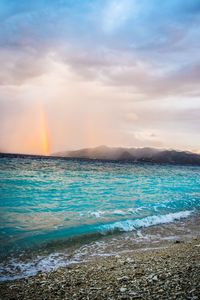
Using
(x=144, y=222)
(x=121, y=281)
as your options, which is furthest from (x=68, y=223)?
(x=121, y=281)

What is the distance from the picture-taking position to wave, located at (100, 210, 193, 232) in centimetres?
1756

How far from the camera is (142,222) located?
1947cm

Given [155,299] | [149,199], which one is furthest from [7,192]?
[155,299]

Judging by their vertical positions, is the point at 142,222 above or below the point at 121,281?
below

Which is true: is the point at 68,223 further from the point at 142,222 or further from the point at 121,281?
the point at 121,281

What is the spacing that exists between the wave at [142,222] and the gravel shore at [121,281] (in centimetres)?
565

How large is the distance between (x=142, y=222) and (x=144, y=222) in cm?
21

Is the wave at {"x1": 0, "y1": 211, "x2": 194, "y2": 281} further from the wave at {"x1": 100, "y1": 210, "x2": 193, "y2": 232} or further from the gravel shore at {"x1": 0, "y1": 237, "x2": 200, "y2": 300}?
the gravel shore at {"x1": 0, "y1": 237, "x2": 200, "y2": 300}

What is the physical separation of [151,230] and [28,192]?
14736 mm

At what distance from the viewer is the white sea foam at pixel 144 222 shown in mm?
17625

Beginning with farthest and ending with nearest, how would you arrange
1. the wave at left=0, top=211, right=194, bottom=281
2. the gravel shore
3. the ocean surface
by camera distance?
the ocean surface, the wave at left=0, top=211, right=194, bottom=281, the gravel shore

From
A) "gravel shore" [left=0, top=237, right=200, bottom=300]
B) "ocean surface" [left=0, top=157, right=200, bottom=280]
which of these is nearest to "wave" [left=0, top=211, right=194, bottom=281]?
"ocean surface" [left=0, top=157, right=200, bottom=280]

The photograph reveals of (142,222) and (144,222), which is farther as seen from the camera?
(144,222)

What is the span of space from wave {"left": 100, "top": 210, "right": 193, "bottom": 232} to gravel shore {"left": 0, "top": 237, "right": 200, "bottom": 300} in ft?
18.5
